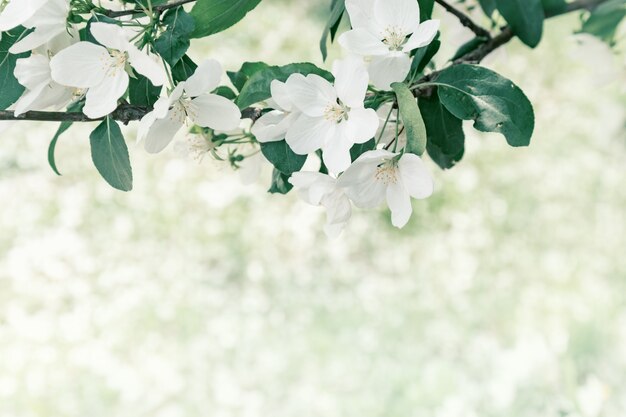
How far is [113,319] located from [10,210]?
2.23 ft

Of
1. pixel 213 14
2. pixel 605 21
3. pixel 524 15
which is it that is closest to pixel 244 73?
pixel 213 14

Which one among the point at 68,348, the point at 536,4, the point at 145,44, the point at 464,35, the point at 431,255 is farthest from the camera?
the point at 431,255

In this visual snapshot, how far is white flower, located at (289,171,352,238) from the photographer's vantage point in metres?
0.61

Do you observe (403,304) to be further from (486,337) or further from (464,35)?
(464,35)

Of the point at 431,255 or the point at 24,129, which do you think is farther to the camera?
the point at 24,129

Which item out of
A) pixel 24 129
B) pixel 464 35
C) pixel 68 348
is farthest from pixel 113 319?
pixel 464 35

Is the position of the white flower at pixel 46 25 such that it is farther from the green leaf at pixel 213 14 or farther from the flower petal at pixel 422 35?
the flower petal at pixel 422 35

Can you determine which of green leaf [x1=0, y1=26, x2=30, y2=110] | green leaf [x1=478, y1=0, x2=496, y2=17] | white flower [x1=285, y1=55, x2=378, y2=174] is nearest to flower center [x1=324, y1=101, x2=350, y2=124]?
white flower [x1=285, y1=55, x2=378, y2=174]

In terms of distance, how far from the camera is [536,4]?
77 centimetres

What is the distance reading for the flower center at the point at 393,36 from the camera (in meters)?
0.57

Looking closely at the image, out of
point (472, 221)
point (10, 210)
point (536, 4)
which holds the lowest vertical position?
point (472, 221)

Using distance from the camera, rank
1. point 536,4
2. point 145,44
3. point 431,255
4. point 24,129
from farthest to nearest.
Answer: point 24,129
point 431,255
point 536,4
point 145,44

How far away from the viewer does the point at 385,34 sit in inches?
22.5

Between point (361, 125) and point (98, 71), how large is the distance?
19 centimetres
